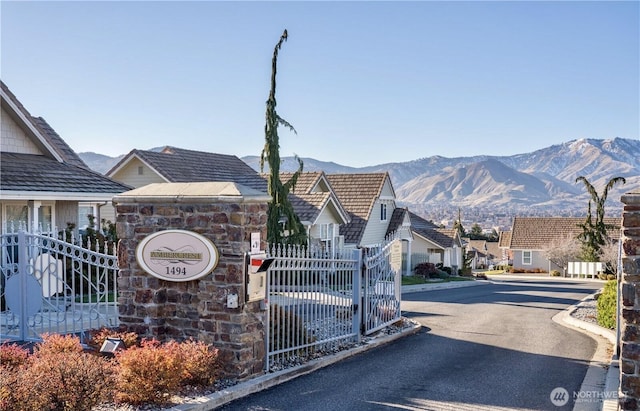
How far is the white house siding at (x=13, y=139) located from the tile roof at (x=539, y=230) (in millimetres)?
47843

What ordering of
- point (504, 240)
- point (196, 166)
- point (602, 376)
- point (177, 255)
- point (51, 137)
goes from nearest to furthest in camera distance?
point (177, 255), point (602, 376), point (51, 137), point (196, 166), point (504, 240)

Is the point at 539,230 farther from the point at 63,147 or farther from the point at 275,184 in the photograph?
the point at 63,147

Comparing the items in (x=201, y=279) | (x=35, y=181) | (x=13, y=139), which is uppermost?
(x=13, y=139)

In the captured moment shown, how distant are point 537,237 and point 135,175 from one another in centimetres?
4071

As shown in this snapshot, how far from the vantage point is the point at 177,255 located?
377 inches

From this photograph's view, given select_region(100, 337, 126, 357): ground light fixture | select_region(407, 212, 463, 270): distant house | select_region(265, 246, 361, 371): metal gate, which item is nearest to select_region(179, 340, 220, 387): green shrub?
select_region(100, 337, 126, 357): ground light fixture

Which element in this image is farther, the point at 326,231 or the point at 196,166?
the point at 196,166

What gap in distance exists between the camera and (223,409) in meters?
8.19

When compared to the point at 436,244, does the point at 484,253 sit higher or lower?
lower

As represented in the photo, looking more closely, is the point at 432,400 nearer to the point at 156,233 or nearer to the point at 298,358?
the point at 298,358

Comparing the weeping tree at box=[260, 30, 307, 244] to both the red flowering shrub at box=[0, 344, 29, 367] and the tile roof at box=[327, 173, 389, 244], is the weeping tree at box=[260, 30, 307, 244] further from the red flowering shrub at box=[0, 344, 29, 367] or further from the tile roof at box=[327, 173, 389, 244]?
the red flowering shrub at box=[0, 344, 29, 367]

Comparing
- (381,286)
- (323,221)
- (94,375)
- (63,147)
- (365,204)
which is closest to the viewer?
(94,375)

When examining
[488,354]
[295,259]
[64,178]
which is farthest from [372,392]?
[64,178]

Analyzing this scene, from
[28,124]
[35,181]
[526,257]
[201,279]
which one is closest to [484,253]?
[526,257]
